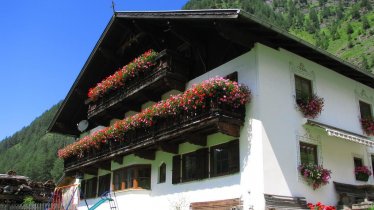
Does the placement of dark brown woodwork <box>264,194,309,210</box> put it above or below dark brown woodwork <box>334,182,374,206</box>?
below

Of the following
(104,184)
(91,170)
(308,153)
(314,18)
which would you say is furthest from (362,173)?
(314,18)

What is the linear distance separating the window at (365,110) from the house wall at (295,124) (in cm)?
75

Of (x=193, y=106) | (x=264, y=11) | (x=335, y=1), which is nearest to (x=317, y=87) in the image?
(x=193, y=106)

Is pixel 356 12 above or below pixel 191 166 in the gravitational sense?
above

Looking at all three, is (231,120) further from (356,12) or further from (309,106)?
(356,12)

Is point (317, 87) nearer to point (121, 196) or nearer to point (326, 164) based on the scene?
point (326, 164)

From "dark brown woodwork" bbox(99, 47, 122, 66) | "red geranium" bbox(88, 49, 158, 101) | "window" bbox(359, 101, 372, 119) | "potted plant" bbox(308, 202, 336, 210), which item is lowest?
"potted plant" bbox(308, 202, 336, 210)

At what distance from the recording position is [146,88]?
64.4ft

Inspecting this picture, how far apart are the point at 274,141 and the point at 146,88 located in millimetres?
6848

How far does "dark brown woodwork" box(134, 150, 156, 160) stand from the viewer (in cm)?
1914

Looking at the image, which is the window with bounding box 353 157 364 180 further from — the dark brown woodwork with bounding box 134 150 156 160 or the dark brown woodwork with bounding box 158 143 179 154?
the dark brown woodwork with bounding box 134 150 156 160

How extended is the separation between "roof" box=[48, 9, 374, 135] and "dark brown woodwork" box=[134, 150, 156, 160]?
465 cm

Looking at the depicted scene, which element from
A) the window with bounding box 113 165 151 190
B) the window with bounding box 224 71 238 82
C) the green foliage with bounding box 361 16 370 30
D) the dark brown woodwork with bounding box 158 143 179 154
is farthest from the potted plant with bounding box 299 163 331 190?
the green foliage with bounding box 361 16 370 30

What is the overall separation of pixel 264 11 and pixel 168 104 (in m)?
153
